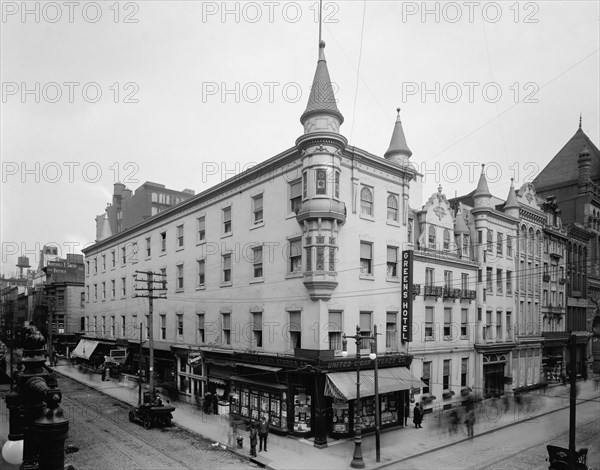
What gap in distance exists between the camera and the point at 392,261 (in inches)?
1059

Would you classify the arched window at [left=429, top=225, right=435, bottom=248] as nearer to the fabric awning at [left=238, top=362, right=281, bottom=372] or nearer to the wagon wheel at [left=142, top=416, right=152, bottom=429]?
the fabric awning at [left=238, top=362, right=281, bottom=372]

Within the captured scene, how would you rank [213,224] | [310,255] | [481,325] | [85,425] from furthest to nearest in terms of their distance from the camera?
[481,325] < [213,224] < [85,425] < [310,255]

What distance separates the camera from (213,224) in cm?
3191

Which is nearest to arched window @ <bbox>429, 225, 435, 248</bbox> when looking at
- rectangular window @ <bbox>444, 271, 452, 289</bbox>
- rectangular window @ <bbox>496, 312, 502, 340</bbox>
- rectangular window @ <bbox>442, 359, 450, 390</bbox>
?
rectangular window @ <bbox>444, 271, 452, 289</bbox>

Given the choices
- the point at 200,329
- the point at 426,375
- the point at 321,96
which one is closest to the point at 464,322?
the point at 426,375

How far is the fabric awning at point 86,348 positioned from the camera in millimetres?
48000

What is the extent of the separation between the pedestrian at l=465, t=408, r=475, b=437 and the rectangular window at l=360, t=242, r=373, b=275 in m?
10.5

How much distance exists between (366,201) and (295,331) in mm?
8631

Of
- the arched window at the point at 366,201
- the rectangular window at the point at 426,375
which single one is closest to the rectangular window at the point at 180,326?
the arched window at the point at 366,201

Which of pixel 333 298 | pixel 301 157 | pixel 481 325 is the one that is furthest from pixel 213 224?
pixel 481 325

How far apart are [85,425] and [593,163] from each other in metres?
55.8

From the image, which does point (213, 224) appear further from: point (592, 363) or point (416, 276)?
point (592, 363)

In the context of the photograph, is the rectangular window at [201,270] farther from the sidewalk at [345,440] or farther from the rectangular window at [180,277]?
the sidewalk at [345,440]

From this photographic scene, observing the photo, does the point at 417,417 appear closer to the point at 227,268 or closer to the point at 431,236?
the point at 431,236
